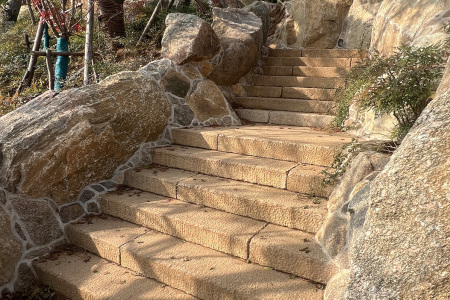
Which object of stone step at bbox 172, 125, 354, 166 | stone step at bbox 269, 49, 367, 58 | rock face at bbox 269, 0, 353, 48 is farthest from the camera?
rock face at bbox 269, 0, 353, 48

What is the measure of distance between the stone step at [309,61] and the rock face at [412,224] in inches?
166

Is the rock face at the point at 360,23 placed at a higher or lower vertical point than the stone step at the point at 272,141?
higher

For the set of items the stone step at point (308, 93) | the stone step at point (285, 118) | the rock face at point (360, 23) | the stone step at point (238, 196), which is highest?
the rock face at point (360, 23)

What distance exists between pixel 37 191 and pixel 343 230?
8.49ft

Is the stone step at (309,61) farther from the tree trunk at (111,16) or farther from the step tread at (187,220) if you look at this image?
the step tread at (187,220)

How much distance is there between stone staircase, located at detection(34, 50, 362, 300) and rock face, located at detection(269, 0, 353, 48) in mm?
4011

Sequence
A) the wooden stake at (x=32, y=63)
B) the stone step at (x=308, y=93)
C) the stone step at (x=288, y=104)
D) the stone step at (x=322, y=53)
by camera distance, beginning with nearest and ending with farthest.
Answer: the stone step at (x=288, y=104) → the stone step at (x=308, y=93) → the wooden stake at (x=32, y=63) → the stone step at (x=322, y=53)

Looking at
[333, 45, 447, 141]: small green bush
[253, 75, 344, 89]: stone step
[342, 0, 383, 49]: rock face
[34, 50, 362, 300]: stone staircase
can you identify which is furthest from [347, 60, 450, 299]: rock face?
[342, 0, 383, 49]: rock face

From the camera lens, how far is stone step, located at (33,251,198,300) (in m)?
2.41

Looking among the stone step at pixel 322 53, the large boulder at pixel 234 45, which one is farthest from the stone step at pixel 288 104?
the stone step at pixel 322 53

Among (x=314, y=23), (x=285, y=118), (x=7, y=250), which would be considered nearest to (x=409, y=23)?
(x=285, y=118)

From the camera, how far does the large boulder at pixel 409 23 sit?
9.86 ft

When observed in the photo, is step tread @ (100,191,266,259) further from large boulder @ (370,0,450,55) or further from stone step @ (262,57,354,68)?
stone step @ (262,57,354,68)

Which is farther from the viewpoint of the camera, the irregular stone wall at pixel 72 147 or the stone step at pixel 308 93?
the stone step at pixel 308 93
